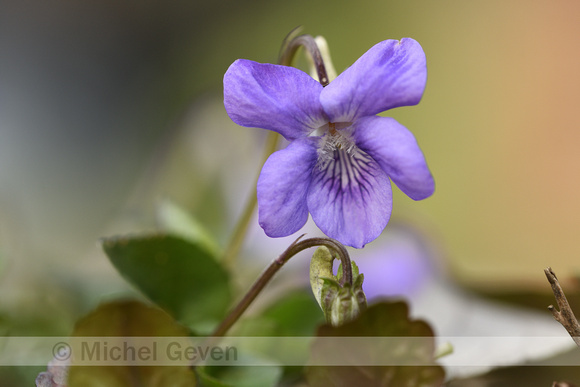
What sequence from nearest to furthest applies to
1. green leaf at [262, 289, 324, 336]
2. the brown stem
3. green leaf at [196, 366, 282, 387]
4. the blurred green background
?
the brown stem < green leaf at [196, 366, 282, 387] < green leaf at [262, 289, 324, 336] < the blurred green background

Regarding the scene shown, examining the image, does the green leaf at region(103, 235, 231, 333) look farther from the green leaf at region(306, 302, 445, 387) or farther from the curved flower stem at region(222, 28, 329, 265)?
the green leaf at region(306, 302, 445, 387)

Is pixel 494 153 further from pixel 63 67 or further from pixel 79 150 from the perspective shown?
pixel 63 67

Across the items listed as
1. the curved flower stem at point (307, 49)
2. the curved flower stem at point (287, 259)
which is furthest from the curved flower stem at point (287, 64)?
the curved flower stem at point (287, 259)

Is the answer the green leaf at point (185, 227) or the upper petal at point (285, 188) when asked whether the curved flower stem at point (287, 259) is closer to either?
the upper petal at point (285, 188)

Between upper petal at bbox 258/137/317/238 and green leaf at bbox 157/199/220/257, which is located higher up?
upper petal at bbox 258/137/317/238

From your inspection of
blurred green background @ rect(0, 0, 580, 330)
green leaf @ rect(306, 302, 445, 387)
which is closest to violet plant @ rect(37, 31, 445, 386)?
green leaf @ rect(306, 302, 445, 387)

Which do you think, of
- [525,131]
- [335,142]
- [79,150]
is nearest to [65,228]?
[79,150]
